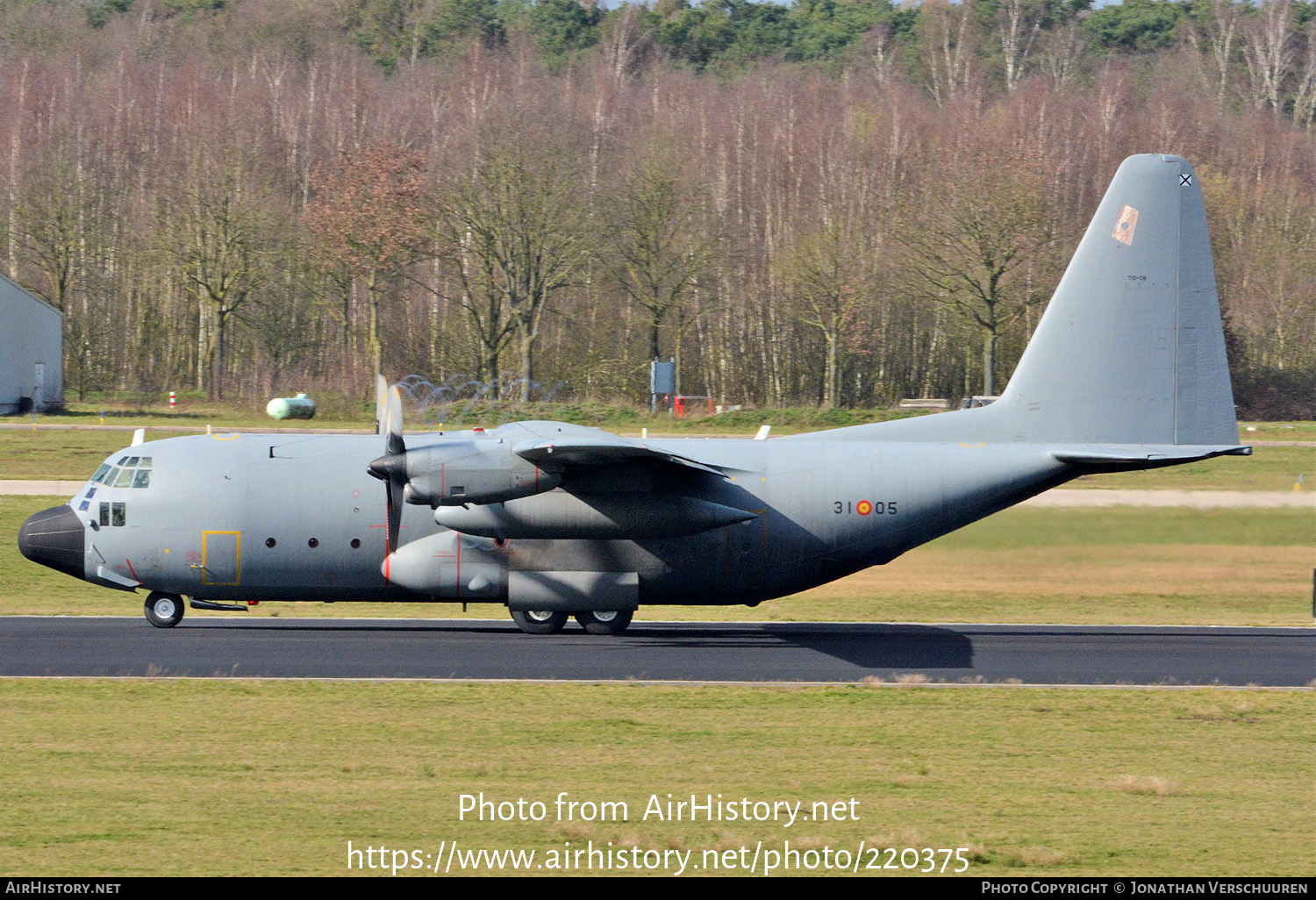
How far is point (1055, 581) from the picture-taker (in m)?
25.6

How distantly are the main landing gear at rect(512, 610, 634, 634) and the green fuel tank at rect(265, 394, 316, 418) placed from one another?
3530cm

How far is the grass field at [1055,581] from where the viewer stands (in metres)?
23.9

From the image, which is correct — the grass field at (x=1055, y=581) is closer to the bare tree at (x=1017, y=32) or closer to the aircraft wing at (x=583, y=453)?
the aircraft wing at (x=583, y=453)

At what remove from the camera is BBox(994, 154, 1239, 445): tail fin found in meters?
23.1

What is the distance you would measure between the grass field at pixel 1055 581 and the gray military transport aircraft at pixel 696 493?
134cm

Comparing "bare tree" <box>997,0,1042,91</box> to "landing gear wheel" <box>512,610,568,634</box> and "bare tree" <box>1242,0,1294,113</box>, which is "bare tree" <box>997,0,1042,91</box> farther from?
"landing gear wheel" <box>512,610,568,634</box>

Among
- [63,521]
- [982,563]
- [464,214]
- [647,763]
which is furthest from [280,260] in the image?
[647,763]

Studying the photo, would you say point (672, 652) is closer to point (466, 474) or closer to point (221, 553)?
point (466, 474)

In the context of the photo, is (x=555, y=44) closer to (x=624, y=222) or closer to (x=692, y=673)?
(x=624, y=222)

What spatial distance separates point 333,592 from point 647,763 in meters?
9.54

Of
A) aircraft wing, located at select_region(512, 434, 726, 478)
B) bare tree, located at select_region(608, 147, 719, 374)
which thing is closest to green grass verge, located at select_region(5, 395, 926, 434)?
bare tree, located at select_region(608, 147, 719, 374)

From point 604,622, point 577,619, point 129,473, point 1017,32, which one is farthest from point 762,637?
point 1017,32

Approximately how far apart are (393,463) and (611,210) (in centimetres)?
4557

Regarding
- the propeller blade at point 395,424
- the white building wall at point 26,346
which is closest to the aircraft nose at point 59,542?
the propeller blade at point 395,424
